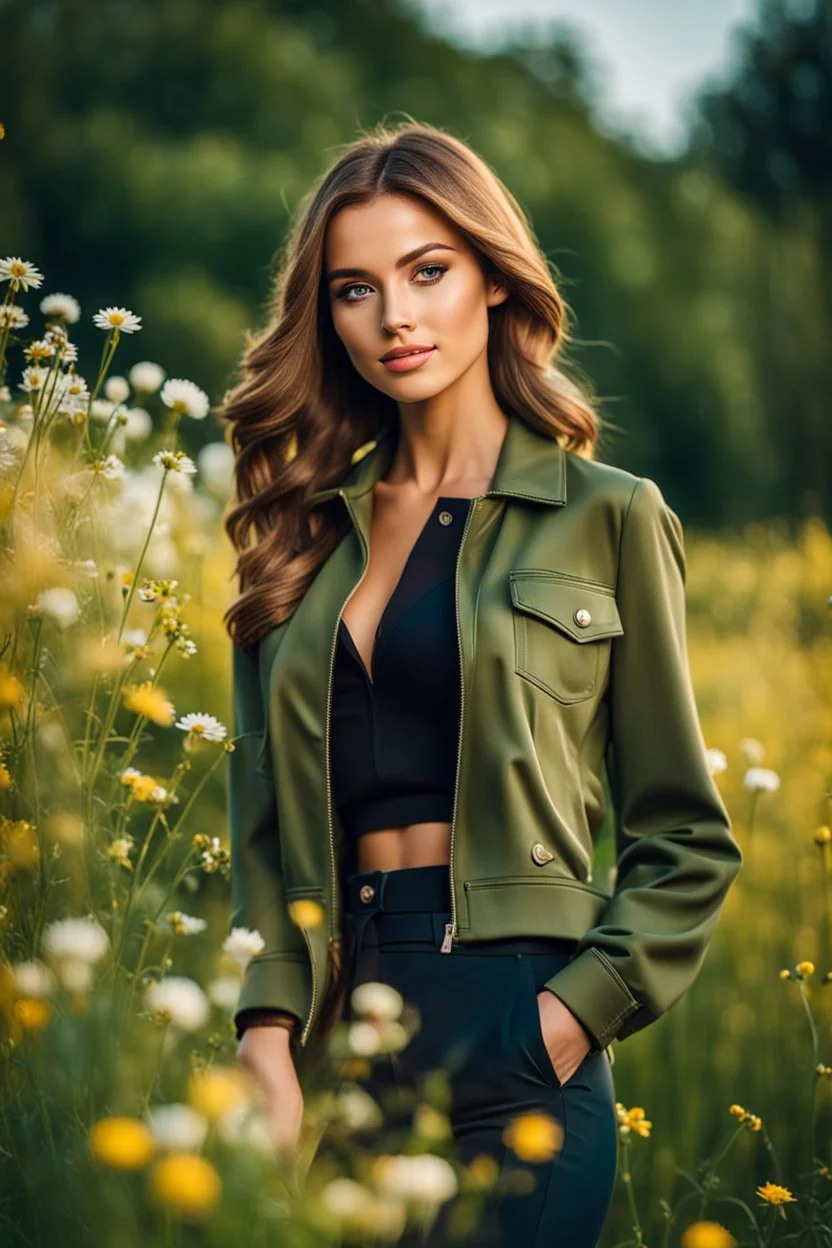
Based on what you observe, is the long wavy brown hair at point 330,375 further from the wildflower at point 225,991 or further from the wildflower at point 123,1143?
the wildflower at point 123,1143

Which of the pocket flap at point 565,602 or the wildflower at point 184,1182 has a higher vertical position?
the pocket flap at point 565,602

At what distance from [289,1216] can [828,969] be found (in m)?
2.47

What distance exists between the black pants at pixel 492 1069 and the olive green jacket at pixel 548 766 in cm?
7

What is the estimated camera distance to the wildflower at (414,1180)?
1733 mm

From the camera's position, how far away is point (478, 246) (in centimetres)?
312

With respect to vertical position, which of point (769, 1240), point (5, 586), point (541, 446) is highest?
point (541, 446)

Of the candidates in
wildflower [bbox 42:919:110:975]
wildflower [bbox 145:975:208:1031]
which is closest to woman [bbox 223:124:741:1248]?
wildflower [bbox 145:975:208:1031]

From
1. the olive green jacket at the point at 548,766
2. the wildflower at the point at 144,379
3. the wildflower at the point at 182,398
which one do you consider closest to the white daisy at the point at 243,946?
the olive green jacket at the point at 548,766

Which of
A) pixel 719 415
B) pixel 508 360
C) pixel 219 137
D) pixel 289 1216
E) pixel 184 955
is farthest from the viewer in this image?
pixel 719 415

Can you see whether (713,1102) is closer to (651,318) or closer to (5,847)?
(5,847)

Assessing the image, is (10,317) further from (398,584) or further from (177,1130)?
(177,1130)

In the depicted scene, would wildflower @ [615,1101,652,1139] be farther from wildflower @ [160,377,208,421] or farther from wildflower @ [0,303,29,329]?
wildflower @ [0,303,29,329]

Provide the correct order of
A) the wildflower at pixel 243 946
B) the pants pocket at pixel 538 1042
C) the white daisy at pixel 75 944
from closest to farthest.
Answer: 1. the white daisy at pixel 75 944
2. the wildflower at pixel 243 946
3. the pants pocket at pixel 538 1042

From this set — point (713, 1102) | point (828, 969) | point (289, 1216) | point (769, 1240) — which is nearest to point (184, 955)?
point (713, 1102)
